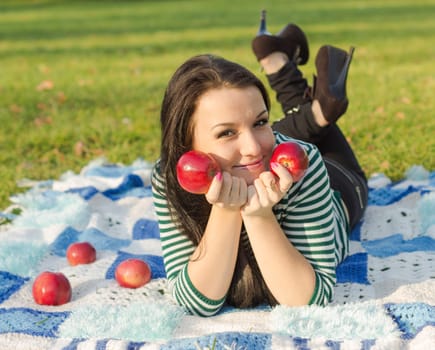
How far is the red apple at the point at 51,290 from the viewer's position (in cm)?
327

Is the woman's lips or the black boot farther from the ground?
the black boot

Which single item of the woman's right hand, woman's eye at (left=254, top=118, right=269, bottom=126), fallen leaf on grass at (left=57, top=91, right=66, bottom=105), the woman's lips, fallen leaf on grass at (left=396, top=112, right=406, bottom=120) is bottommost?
fallen leaf on grass at (left=57, top=91, right=66, bottom=105)

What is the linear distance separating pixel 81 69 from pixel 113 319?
7559mm

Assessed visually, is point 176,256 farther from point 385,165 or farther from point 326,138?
point 385,165

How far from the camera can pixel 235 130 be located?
8.94 feet

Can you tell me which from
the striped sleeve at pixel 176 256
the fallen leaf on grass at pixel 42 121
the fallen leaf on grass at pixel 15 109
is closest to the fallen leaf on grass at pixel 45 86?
the fallen leaf on grass at pixel 15 109

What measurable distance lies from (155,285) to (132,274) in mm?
119

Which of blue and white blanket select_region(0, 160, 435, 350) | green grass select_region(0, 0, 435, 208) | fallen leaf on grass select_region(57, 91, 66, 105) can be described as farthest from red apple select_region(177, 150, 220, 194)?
fallen leaf on grass select_region(57, 91, 66, 105)

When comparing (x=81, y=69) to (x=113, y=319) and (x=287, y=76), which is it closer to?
(x=287, y=76)

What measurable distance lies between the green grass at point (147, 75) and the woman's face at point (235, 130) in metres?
2.62

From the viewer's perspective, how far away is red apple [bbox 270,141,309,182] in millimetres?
2652

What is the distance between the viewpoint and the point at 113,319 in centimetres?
300

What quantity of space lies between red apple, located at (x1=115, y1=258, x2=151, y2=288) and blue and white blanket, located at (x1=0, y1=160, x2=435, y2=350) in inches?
1.9

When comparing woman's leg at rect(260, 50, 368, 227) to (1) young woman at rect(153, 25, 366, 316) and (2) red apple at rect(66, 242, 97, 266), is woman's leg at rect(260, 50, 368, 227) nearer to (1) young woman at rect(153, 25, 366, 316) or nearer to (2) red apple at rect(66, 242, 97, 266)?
(1) young woman at rect(153, 25, 366, 316)
